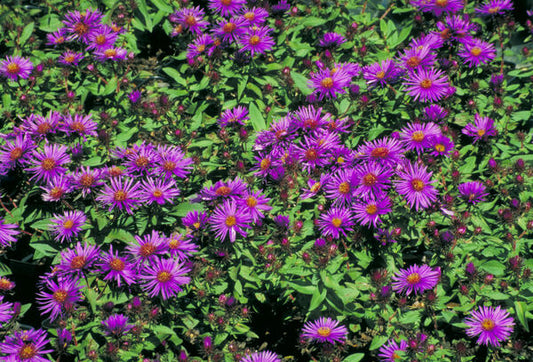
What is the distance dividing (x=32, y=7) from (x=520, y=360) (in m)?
4.28

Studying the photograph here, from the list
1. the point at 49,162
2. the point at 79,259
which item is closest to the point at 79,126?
the point at 49,162

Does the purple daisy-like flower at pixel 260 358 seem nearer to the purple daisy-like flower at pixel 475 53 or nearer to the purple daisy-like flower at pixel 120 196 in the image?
the purple daisy-like flower at pixel 120 196

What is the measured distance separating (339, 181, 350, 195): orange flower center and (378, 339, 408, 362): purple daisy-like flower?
778 mm

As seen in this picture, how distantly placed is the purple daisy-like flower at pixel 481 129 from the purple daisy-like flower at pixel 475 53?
0.40 metres

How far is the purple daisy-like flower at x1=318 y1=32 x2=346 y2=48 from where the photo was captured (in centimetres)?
344

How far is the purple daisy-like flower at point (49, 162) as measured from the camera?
2822 mm

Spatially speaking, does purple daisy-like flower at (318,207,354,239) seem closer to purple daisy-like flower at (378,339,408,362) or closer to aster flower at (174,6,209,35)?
purple daisy-like flower at (378,339,408,362)

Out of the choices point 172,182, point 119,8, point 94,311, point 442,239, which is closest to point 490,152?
point 442,239

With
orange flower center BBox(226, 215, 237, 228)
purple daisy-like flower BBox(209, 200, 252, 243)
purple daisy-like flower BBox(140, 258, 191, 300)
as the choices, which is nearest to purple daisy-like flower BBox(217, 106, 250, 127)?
purple daisy-like flower BBox(209, 200, 252, 243)

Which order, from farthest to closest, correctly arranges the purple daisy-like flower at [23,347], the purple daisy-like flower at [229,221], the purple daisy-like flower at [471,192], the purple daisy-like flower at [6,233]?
the purple daisy-like flower at [6,233], the purple daisy-like flower at [471,192], the purple daisy-like flower at [229,221], the purple daisy-like flower at [23,347]

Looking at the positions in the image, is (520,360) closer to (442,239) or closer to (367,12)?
(442,239)

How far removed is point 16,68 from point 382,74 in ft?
7.60

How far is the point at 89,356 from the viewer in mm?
2486

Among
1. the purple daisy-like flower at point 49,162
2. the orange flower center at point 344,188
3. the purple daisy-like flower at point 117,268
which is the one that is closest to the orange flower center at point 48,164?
the purple daisy-like flower at point 49,162
